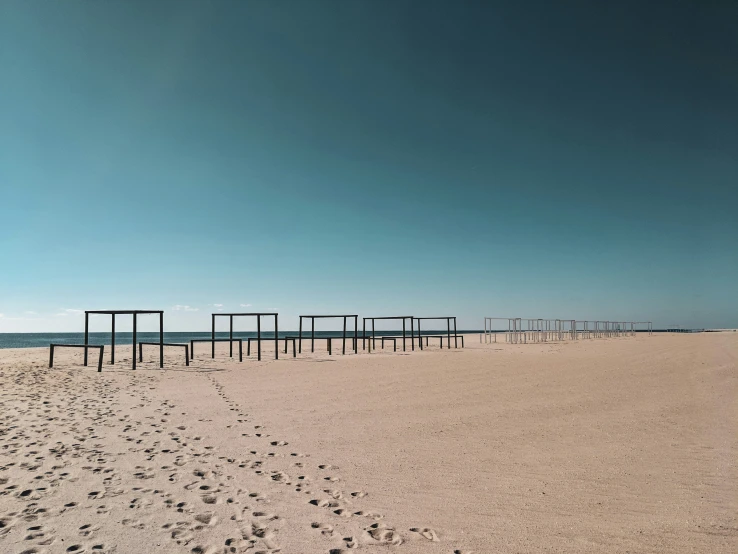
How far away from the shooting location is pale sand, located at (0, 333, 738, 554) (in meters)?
3.71

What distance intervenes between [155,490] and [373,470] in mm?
2445

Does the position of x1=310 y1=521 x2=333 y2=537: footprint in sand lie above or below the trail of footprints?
below

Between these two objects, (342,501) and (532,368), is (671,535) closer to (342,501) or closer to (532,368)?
(342,501)

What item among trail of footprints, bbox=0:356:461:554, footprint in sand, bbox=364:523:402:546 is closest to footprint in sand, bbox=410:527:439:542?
trail of footprints, bbox=0:356:461:554

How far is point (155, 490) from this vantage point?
15.4 ft

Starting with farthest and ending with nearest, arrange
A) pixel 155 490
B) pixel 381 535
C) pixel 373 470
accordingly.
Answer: pixel 373 470 < pixel 155 490 < pixel 381 535

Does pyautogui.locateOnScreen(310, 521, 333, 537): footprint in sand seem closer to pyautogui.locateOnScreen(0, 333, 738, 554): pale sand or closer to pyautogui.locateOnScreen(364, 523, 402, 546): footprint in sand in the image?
pyautogui.locateOnScreen(0, 333, 738, 554): pale sand

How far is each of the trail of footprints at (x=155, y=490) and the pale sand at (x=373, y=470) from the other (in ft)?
0.08

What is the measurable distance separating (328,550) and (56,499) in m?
2.99

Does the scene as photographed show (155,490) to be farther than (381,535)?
Yes

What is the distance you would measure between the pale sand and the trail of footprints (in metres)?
0.02

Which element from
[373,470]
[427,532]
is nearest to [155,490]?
[373,470]

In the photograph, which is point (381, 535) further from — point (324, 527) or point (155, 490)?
point (155, 490)

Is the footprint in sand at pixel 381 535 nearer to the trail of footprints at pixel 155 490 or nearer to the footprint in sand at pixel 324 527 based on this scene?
the trail of footprints at pixel 155 490
